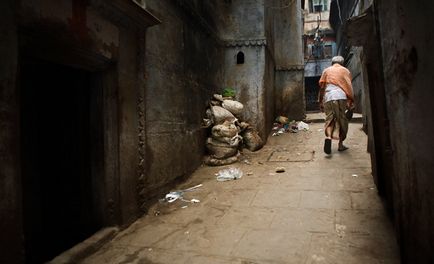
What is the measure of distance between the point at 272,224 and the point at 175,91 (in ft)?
8.04

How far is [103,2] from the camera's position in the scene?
2736 mm

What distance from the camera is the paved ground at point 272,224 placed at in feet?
7.72

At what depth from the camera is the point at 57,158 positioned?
3236 millimetres

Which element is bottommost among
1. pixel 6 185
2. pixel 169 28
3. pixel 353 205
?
pixel 353 205

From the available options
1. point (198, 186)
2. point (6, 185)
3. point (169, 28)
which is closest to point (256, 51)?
point (169, 28)

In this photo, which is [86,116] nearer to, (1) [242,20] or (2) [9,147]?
(2) [9,147]

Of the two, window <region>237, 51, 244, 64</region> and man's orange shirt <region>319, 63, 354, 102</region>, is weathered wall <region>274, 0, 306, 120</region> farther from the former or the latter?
man's orange shirt <region>319, 63, 354, 102</region>

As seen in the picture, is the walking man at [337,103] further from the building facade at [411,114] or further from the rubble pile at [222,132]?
the building facade at [411,114]

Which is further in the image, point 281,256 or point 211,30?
point 211,30

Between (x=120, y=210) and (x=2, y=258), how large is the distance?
4.38ft

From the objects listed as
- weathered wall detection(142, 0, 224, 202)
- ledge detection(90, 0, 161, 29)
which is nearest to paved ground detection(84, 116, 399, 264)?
weathered wall detection(142, 0, 224, 202)

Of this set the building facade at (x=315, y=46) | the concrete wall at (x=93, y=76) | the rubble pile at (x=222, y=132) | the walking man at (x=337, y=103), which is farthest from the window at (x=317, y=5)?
the concrete wall at (x=93, y=76)

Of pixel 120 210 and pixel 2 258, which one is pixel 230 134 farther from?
pixel 2 258

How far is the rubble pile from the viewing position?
18.2ft
